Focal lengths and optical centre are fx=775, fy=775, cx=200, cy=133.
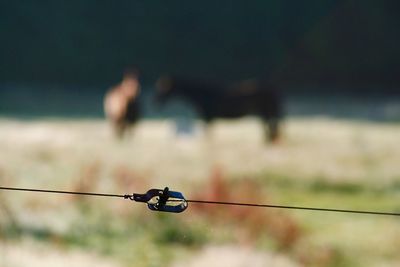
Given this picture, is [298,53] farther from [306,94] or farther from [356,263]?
[356,263]

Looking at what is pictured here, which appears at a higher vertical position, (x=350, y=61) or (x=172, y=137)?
(x=350, y=61)

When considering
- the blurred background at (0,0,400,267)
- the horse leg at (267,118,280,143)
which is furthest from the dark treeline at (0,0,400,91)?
the horse leg at (267,118,280,143)

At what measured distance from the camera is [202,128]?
8.09 m

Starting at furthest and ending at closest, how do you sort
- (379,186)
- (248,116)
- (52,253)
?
(248,116) → (379,186) → (52,253)

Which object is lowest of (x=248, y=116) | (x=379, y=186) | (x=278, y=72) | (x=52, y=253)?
(x=52, y=253)

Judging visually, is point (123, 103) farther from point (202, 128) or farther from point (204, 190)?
point (204, 190)

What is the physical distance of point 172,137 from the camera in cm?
788

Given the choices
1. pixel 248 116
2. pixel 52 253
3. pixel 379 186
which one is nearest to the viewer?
pixel 52 253

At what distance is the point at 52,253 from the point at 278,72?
10.3ft

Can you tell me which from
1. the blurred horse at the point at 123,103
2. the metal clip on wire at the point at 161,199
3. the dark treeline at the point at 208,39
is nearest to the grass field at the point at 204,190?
the blurred horse at the point at 123,103

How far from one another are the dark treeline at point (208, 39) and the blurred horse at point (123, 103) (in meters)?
0.12

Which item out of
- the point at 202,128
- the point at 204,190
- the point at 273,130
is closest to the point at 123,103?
the point at 202,128

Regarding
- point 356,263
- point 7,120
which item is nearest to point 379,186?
point 356,263

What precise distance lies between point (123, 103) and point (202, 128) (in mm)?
876
